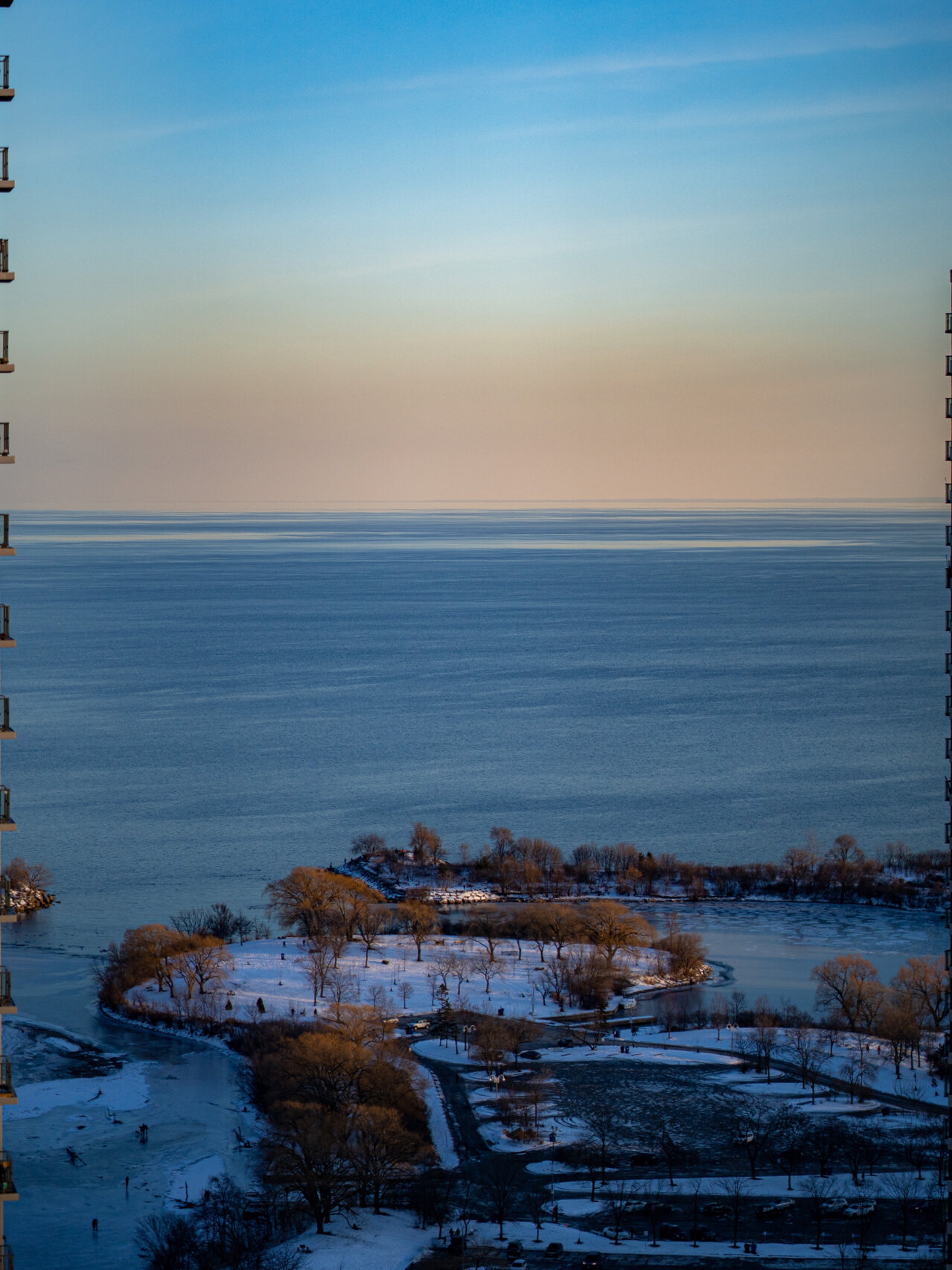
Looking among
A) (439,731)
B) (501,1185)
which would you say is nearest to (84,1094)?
(501,1185)

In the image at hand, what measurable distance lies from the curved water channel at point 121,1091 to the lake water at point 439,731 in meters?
6.35

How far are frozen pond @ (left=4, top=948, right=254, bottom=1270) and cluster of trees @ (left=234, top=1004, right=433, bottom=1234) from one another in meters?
1.14

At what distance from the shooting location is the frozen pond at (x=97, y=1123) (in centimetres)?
2033

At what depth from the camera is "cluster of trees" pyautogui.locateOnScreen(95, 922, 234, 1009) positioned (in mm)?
30297

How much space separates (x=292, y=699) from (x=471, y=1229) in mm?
54288

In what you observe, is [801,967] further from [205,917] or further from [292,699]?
[292,699]

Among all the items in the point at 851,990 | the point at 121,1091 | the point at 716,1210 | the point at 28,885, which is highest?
the point at 28,885

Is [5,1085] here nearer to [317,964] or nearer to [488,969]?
[317,964]

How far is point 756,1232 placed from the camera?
64.1ft

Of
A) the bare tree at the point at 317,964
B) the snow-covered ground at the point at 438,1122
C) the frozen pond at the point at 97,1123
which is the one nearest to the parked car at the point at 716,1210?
the snow-covered ground at the point at 438,1122

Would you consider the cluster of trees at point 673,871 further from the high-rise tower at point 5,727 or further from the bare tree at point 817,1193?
the high-rise tower at point 5,727

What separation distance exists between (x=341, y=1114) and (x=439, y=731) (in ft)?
141

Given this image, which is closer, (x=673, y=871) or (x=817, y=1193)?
(x=817, y=1193)

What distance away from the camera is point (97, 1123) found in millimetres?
23781
